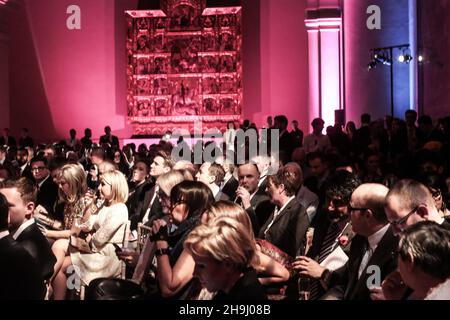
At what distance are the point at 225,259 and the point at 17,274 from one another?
142 cm

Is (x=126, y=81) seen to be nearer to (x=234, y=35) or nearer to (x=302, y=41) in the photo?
(x=234, y=35)

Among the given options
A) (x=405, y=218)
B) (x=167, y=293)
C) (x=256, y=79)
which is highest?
(x=256, y=79)

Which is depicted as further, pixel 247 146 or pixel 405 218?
pixel 247 146

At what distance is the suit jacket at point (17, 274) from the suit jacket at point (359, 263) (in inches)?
68.2

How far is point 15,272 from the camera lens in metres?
4.41

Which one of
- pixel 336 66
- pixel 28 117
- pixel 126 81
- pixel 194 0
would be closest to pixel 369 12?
pixel 336 66

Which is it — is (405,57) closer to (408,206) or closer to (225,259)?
(408,206)

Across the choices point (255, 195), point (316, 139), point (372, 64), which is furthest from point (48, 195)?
point (372, 64)

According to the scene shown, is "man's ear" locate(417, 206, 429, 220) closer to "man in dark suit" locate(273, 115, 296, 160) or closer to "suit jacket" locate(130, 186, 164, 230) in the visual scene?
"suit jacket" locate(130, 186, 164, 230)

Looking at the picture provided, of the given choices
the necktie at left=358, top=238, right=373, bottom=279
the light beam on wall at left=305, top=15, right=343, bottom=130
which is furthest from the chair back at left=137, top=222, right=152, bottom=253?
the light beam on wall at left=305, top=15, right=343, bottom=130

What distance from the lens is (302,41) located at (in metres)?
20.7

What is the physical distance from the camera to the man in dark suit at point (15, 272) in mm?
4375

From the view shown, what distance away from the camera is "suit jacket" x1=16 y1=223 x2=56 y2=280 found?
215 inches
